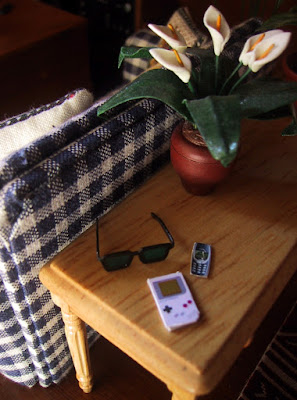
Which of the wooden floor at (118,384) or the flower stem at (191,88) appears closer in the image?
the flower stem at (191,88)

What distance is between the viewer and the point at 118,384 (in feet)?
3.84

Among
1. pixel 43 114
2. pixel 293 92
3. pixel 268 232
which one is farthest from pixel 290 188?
pixel 43 114

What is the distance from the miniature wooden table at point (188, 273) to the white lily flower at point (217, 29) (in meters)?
0.34

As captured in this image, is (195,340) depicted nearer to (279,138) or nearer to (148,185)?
(148,185)

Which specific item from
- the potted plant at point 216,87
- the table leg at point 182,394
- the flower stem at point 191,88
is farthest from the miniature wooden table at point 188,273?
the flower stem at point 191,88

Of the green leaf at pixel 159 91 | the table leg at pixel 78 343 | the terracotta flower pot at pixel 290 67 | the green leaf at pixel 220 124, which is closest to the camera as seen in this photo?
the green leaf at pixel 220 124

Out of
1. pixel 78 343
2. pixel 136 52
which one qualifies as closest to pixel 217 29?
pixel 136 52

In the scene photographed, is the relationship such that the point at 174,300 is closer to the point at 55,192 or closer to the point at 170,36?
the point at 55,192

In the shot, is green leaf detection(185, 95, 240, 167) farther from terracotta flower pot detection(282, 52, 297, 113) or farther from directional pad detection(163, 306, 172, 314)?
terracotta flower pot detection(282, 52, 297, 113)

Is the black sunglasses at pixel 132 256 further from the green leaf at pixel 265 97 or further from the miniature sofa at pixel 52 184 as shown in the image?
the green leaf at pixel 265 97

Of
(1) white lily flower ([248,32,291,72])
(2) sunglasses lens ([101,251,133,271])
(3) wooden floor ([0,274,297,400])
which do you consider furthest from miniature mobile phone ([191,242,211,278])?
(3) wooden floor ([0,274,297,400])

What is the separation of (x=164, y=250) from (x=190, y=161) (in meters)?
0.19

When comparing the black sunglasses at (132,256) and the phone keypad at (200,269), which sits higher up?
the black sunglasses at (132,256)

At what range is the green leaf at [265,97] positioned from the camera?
73cm
